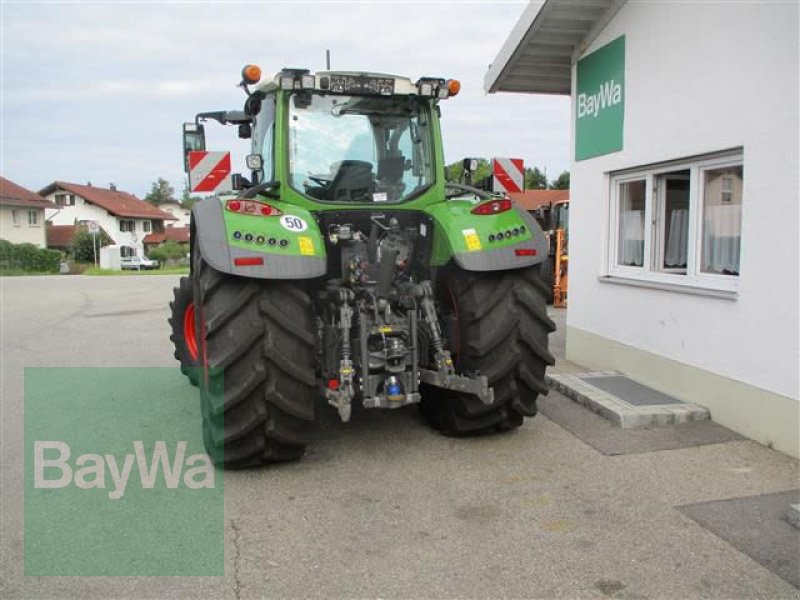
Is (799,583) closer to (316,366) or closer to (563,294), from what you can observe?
(316,366)

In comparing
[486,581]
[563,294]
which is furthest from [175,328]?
[563,294]

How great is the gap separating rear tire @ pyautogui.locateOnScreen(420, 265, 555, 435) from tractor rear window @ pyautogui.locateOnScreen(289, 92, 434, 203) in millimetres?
862

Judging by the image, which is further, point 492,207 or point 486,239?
point 492,207

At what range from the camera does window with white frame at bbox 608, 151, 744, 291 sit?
5.42m

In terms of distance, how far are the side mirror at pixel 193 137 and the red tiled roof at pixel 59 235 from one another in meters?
53.9

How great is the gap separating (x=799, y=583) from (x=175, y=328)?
5.40 meters

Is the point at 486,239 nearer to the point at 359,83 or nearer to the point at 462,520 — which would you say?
the point at 359,83

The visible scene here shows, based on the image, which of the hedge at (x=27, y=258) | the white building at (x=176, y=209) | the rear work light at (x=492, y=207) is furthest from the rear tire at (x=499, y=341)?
the white building at (x=176, y=209)

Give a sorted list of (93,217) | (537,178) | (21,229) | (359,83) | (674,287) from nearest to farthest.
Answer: (359,83) → (674,287) → (21,229) → (537,178) → (93,217)

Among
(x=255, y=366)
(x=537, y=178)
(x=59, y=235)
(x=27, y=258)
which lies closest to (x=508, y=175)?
(x=255, y=366)

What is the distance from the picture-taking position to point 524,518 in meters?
3.80

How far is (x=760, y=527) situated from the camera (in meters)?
3.65

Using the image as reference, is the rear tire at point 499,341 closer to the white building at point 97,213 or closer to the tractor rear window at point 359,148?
the tractor rear window at point 359,148

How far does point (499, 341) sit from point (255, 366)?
64.4 inches
